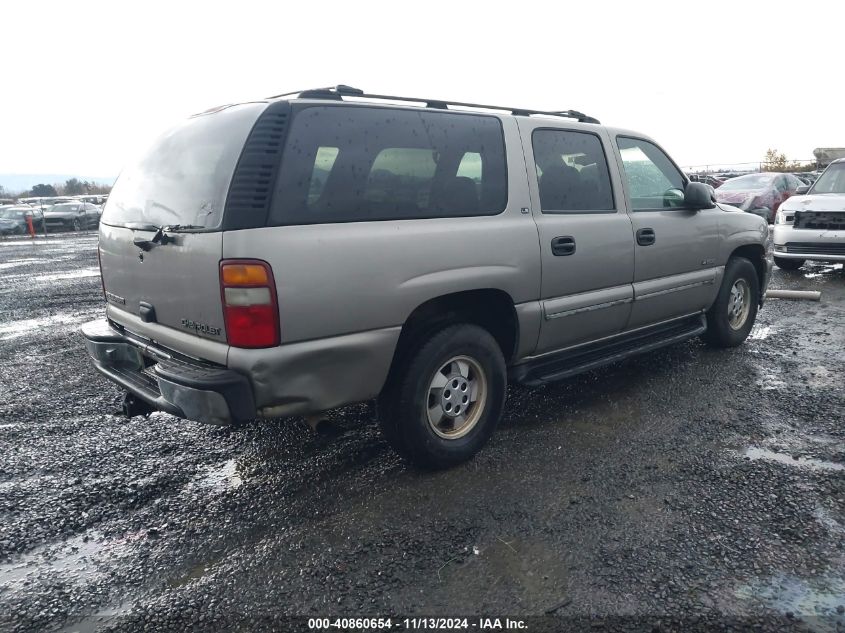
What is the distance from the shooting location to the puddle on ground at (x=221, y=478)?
3.29m

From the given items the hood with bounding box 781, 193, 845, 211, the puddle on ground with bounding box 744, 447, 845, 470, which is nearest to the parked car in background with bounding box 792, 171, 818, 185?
the hood with bounding box 781, 193, 845, 211

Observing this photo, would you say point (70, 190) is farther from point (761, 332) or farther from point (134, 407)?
point (761, 332)

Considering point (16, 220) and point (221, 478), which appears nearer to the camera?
Answer: point (221, 478)

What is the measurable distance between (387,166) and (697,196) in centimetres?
274

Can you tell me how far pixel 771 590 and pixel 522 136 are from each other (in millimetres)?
2658

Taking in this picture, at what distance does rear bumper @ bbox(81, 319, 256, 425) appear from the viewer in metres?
2.61

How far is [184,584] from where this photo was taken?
8.20 ft

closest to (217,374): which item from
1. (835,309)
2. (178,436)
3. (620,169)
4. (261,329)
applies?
(261,329)

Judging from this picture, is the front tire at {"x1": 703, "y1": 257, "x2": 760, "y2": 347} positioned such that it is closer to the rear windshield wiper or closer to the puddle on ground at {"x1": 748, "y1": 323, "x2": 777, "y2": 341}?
the puddle on ground at {"x1": 748, "y1": 323, "x2": 777, "y2": 341}

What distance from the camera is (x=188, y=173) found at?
2.97 metres

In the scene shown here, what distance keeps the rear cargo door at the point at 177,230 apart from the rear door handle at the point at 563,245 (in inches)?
73.3

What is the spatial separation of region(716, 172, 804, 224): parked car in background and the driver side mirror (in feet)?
33.9

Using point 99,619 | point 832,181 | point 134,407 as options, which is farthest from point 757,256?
point 99,619

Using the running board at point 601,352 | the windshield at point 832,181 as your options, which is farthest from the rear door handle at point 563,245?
the windshield at point 832,181
